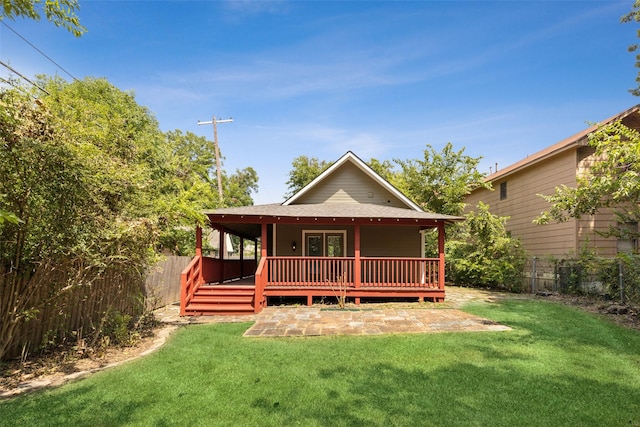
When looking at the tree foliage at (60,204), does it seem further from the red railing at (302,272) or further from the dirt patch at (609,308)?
the dirt patch at (609,308)

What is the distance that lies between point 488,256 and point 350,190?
6.82 metres

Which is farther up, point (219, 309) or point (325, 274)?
point (325, 274)

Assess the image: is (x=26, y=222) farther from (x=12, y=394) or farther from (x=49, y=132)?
(x=12, y=394)

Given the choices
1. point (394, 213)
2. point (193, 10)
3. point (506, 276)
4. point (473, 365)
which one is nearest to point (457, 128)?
point (506, 276)

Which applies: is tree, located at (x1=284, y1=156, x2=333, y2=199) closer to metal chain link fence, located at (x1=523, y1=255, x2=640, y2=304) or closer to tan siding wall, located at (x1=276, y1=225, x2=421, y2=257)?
tan siding wall, located at (x1=276, y1=225, x2=421, y2=257)

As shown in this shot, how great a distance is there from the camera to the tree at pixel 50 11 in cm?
357

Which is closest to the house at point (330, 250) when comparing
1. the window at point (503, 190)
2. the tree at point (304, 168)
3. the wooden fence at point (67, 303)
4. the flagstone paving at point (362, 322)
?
the flagstone paving at point (362, 322)

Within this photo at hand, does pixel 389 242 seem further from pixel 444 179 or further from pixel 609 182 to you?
pixel 444 179

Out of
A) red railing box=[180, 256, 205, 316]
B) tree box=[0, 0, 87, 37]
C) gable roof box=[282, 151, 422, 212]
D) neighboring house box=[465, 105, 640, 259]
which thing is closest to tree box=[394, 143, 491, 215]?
neighboring house box=[465, 105, 640, 259]

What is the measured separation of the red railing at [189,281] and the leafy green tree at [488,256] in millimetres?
11314

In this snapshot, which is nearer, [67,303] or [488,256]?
[67,303]

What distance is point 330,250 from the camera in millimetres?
14594

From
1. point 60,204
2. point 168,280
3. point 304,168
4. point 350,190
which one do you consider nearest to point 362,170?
point 350,190

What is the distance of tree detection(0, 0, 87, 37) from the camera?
3566 mm
